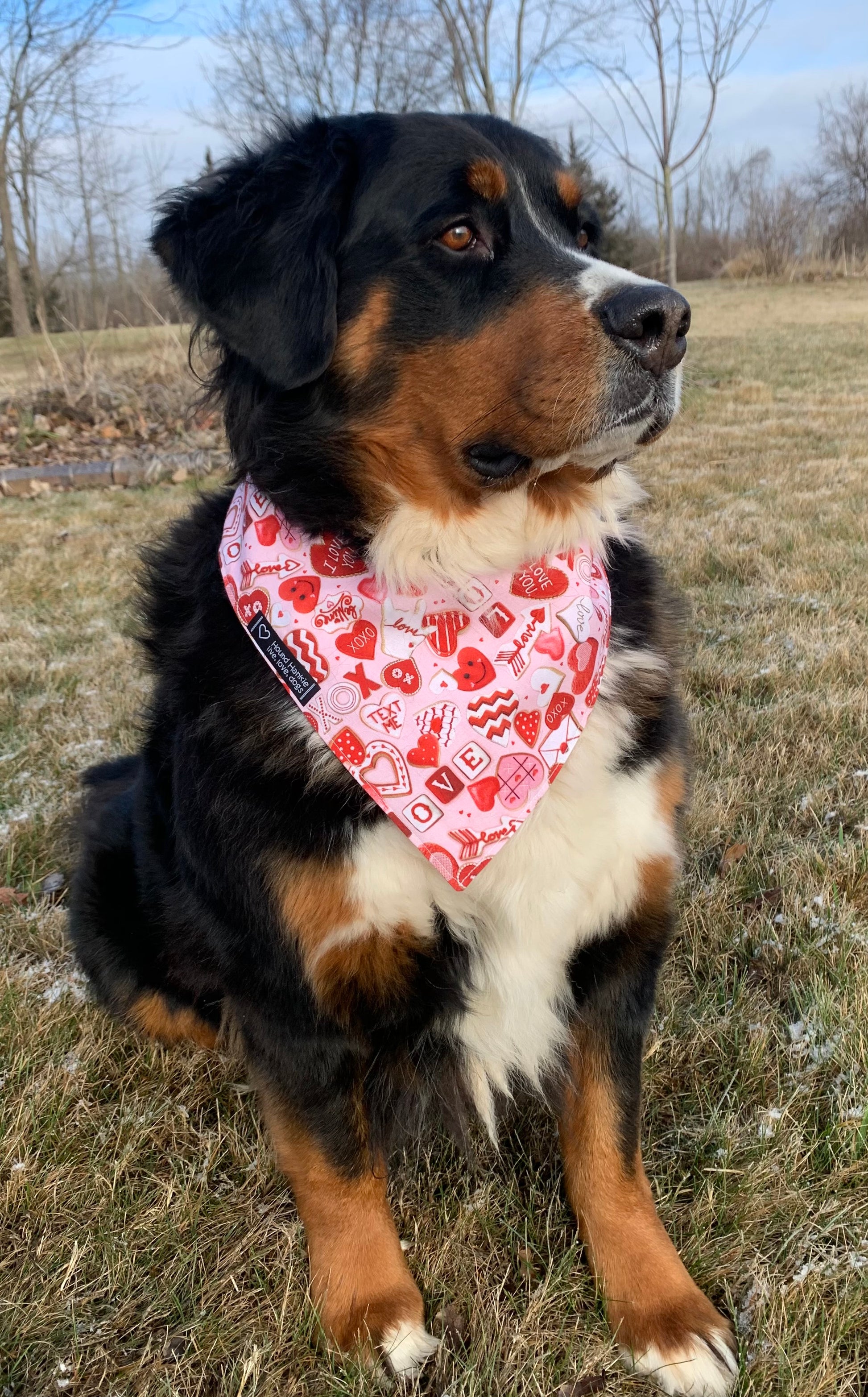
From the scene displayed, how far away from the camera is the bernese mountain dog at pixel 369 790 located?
70.6 inches

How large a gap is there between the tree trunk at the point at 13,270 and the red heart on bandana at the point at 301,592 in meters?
22.5

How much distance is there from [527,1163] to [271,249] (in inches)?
77.9

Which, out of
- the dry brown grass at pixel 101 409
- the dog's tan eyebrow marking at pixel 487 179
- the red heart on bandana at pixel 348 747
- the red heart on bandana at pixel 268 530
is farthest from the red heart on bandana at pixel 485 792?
the dry brown grass at pixel 101 409

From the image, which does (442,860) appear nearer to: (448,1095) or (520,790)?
(520,790)

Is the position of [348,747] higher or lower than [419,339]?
lower

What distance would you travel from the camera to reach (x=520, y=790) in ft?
6.32

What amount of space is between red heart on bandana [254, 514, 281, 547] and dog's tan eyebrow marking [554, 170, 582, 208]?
3.07 feet

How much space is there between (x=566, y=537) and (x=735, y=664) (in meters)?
2.34

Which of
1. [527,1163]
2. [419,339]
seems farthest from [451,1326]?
[419,339]

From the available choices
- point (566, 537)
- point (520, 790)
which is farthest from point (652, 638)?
point (520, 790)

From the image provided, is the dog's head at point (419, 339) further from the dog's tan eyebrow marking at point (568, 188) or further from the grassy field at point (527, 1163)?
the grassy field at point (527, 1163)

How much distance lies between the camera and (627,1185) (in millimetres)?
1938

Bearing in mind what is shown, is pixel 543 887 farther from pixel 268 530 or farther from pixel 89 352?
pixel 89 352

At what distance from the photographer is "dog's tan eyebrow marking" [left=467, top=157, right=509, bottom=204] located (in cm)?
193
